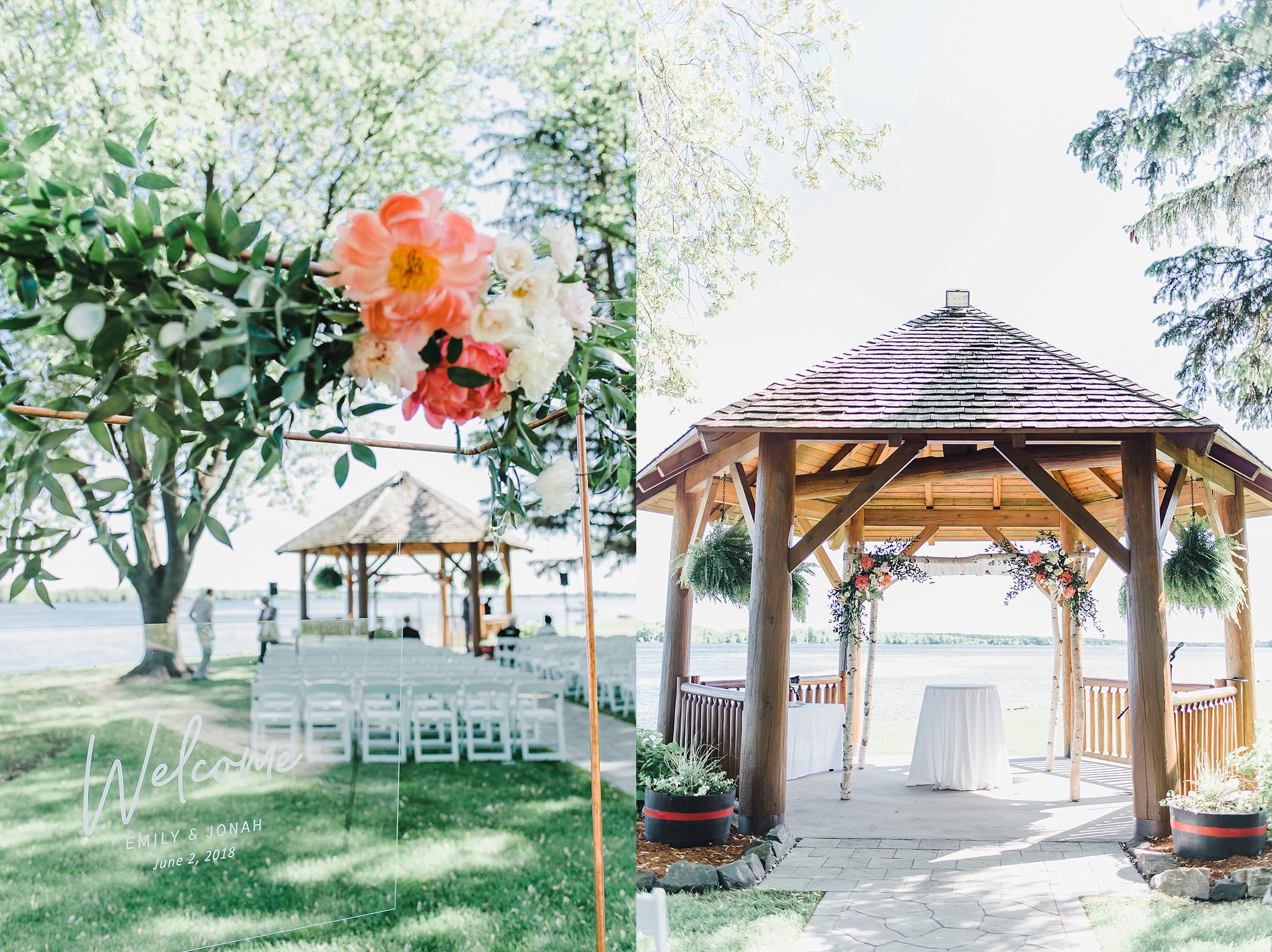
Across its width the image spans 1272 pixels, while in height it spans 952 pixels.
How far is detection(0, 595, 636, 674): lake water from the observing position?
5.84 ft

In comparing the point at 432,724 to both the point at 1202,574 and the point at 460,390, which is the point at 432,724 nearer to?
the point at 460,390

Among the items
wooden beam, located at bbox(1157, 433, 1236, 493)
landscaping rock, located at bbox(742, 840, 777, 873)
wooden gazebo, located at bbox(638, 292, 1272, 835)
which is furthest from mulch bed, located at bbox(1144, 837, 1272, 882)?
wooden beam, located at bbox(1157, 433, 1236, 493)

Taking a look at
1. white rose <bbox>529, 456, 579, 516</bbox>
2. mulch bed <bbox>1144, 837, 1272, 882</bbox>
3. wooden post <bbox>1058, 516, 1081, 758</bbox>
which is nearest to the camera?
white rose <bbox>529, 456, 579, 516</bbox>

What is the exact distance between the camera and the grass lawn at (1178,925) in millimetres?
4156

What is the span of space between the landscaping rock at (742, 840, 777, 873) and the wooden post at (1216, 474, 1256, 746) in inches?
137

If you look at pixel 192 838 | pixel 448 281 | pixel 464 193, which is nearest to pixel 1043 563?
pixel 464 193

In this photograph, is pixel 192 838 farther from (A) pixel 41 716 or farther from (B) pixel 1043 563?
(B) pixel 1043 563

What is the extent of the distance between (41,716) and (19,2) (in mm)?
1243

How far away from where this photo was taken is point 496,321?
0.99 meters

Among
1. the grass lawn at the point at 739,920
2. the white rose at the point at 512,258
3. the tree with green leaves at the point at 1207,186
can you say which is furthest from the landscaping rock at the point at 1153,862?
the white rose at the point at 512,258

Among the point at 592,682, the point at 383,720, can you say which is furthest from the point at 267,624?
the point at 592,682

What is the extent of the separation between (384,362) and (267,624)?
4.08ft

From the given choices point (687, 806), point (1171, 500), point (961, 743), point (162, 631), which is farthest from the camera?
point (961, 743)

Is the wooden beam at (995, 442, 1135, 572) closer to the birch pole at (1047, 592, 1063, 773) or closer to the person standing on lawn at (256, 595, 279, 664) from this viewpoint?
the birch pole at (1047, 592, 1063, 773)
